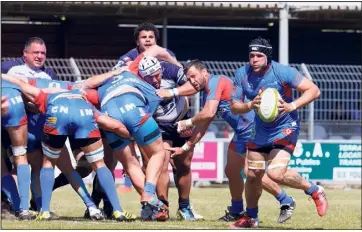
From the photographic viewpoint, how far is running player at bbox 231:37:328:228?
11.1 m

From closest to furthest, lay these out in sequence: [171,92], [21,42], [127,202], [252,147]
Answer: [252,147]
[171,92]
[127,202]
[21,42]

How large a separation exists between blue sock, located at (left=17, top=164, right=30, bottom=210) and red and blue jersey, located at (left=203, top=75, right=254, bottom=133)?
2279 millimetres

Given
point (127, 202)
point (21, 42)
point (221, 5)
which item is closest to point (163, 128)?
point (127, 202)

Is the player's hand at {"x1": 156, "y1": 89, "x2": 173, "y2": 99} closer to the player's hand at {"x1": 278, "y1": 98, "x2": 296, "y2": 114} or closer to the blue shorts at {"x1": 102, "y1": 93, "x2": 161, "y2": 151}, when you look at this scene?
the blue shorts at {"x1": 102, "y1": 93, "x2": 161, "y2": 151}

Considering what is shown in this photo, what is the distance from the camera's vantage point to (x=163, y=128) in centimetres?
1253

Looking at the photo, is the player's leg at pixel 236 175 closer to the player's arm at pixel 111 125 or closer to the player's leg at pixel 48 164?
the player's arm at pixel 111 125

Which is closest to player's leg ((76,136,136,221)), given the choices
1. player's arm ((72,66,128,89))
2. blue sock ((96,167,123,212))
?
blue sock ((96,167,123,212))

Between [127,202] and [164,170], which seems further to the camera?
[127,202]

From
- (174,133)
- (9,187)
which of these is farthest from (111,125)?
(9,187)

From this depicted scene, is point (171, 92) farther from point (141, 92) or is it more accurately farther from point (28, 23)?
point (28, 23)

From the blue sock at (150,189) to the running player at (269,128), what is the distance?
3.08ft

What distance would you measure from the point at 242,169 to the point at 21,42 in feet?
56.6

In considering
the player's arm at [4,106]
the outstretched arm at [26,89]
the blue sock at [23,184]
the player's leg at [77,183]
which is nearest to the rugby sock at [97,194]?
the player's leg at [77,183]

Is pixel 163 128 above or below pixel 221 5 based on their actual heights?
below
